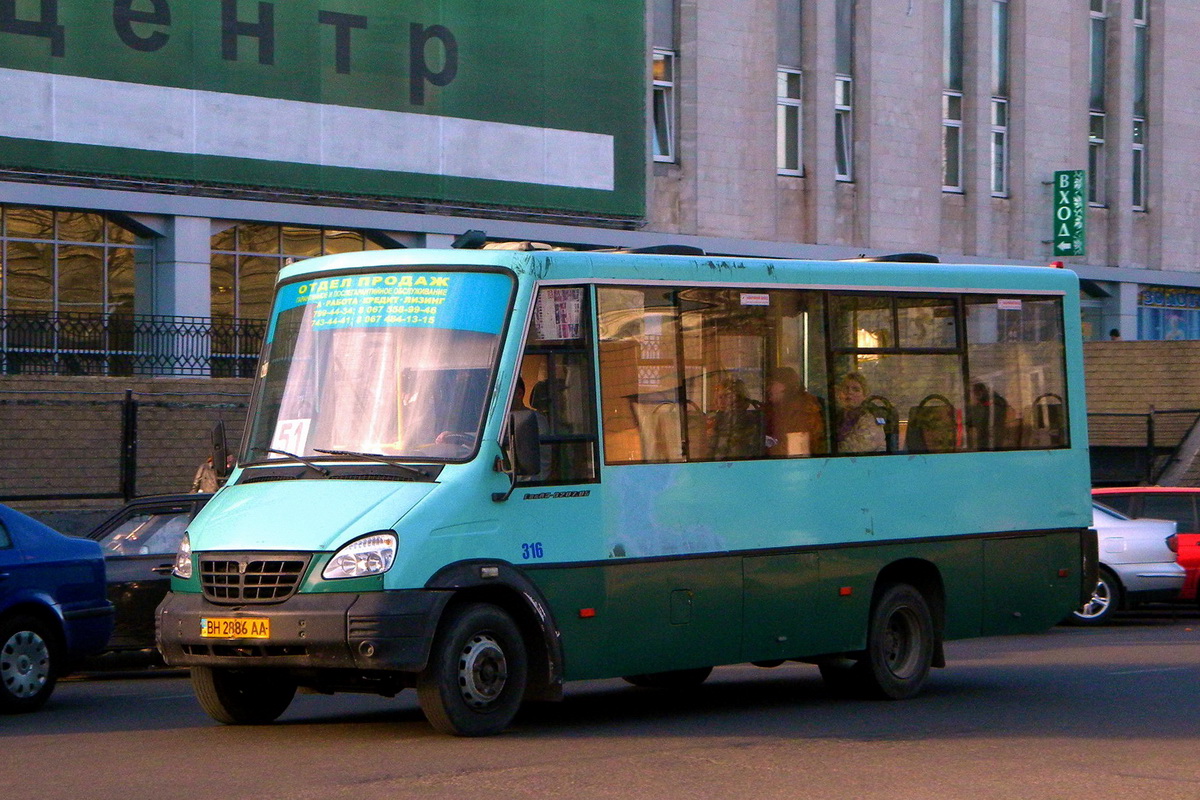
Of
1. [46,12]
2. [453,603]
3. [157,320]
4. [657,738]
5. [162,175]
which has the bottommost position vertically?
[657,738]

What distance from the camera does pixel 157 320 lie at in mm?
27672

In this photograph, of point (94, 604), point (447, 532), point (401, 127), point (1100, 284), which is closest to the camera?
point (447, 532)

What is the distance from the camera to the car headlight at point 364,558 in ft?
31.3

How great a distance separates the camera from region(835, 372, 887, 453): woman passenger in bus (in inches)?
477

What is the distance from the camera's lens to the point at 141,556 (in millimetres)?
14531

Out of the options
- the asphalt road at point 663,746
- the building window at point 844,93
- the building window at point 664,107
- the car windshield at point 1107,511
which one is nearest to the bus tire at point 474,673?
the asphalt road at point 663,746

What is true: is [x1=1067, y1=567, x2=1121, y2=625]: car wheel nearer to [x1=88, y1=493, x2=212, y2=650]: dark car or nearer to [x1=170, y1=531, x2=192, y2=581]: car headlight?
[x1=88, y1=493, x2=212, y2=650]: dark car

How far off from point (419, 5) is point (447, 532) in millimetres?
23048

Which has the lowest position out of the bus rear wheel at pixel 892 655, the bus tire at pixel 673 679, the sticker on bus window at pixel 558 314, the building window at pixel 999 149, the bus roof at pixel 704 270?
the bus tire at pixel 673 679

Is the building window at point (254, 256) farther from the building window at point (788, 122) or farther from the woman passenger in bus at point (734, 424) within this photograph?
the woman passenger in bus at point (734, 424)

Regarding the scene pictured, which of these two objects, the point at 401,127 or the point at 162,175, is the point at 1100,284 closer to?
the point at 401,127

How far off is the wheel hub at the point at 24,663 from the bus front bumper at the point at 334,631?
2.44m

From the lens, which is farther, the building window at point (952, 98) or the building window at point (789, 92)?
the building window at point (952, 98)

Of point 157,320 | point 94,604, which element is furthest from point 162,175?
point 94,604
